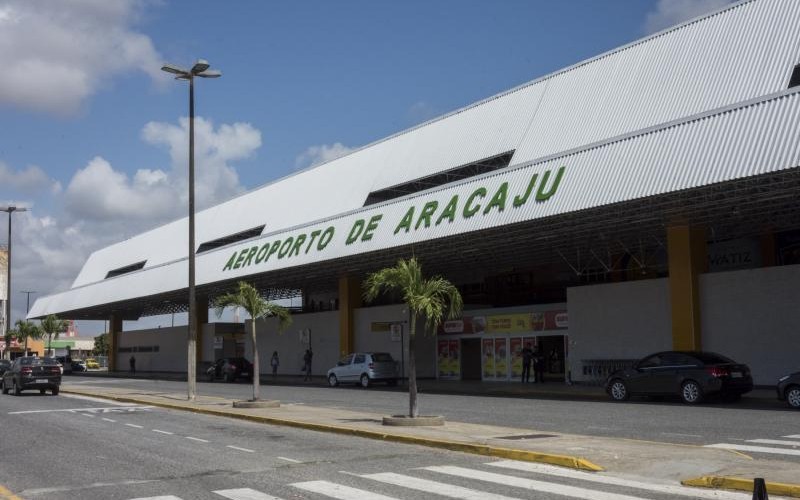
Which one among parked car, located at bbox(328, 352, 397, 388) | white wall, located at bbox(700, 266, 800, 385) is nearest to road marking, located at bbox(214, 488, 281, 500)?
white wall, located at bbox(700, 266, 800, 385)

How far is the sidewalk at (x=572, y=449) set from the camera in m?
10.5

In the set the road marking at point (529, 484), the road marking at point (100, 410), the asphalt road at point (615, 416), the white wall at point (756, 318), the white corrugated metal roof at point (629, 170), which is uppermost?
the white corrugated metal roof at point (629, 170)

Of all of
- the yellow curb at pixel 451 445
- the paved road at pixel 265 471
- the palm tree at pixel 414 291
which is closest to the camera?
the paved road at pixel 265 471

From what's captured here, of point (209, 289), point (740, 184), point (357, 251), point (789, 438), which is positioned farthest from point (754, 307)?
point (209, 289)

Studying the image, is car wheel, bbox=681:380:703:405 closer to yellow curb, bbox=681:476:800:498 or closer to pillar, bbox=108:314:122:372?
yellow curb, bbox=681:476:800:498

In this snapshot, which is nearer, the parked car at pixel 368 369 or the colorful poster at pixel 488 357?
the parked car at pixel 368 369

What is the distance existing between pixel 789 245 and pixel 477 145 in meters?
13.5

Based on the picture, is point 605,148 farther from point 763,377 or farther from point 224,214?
point 224,214

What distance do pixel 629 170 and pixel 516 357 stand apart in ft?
50.9

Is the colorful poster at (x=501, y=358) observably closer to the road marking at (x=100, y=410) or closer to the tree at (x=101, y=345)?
the road marking at (x=100, y=410)

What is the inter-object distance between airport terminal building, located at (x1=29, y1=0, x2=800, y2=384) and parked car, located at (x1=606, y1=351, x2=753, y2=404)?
134 inches

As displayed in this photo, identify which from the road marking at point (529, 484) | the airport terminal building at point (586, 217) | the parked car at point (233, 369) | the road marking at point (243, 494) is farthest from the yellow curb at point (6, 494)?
the parked car at point (233, 369)

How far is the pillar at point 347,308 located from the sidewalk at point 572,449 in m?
23.3

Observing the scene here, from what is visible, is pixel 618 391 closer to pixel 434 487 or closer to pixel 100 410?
pixel 434 487
